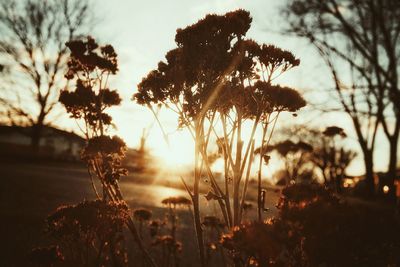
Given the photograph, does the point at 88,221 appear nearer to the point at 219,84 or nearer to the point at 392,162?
the point at 219,84

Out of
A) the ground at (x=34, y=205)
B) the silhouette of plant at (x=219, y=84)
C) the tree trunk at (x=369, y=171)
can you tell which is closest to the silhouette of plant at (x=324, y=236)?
the silhouette of plant at (x=219, y=84)

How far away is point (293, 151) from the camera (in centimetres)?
1341

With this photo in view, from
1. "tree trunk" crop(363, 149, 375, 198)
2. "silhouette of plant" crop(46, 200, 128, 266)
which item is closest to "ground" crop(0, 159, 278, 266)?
"silhouette of plant" crop(46, 200, 128, 266)

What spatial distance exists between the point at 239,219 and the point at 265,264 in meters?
1.53

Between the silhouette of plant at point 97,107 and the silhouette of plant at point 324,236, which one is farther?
the silhouette of plant at point 97,107

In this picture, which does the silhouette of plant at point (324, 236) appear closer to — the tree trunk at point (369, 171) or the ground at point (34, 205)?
the ground at point (34, 205)

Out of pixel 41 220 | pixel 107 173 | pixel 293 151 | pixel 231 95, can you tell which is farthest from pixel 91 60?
pixel 293 151

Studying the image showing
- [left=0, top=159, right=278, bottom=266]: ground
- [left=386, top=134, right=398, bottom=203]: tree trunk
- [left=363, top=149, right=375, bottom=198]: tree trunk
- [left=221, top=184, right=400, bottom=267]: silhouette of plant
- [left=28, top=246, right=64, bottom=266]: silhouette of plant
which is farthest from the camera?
[left=363, top=149, right=375, bottom=198]: tree trunk

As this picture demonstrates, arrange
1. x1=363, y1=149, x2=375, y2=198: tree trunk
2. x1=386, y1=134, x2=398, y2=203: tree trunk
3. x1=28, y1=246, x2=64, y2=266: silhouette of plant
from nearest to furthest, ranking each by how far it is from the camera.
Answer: x1=28, y1=246, x2=64, y2=266: silhouette of plant, x1=386, y1=134, x2=398, y2=203: tree trunk, x1=363, y1=149, x2=375, y2=198: tree trunk

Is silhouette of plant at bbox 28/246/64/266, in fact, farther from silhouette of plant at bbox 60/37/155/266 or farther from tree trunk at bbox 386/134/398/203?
tree trunk at bbox 386/134/398/203

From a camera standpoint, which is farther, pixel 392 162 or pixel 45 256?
pixel 392 162

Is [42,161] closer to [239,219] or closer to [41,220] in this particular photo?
[41,220]

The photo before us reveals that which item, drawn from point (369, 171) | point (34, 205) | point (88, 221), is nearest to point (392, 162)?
point (369, 171)

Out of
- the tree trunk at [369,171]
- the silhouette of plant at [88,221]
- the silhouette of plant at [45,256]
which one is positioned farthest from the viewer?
the tree trunk at [369,171]
